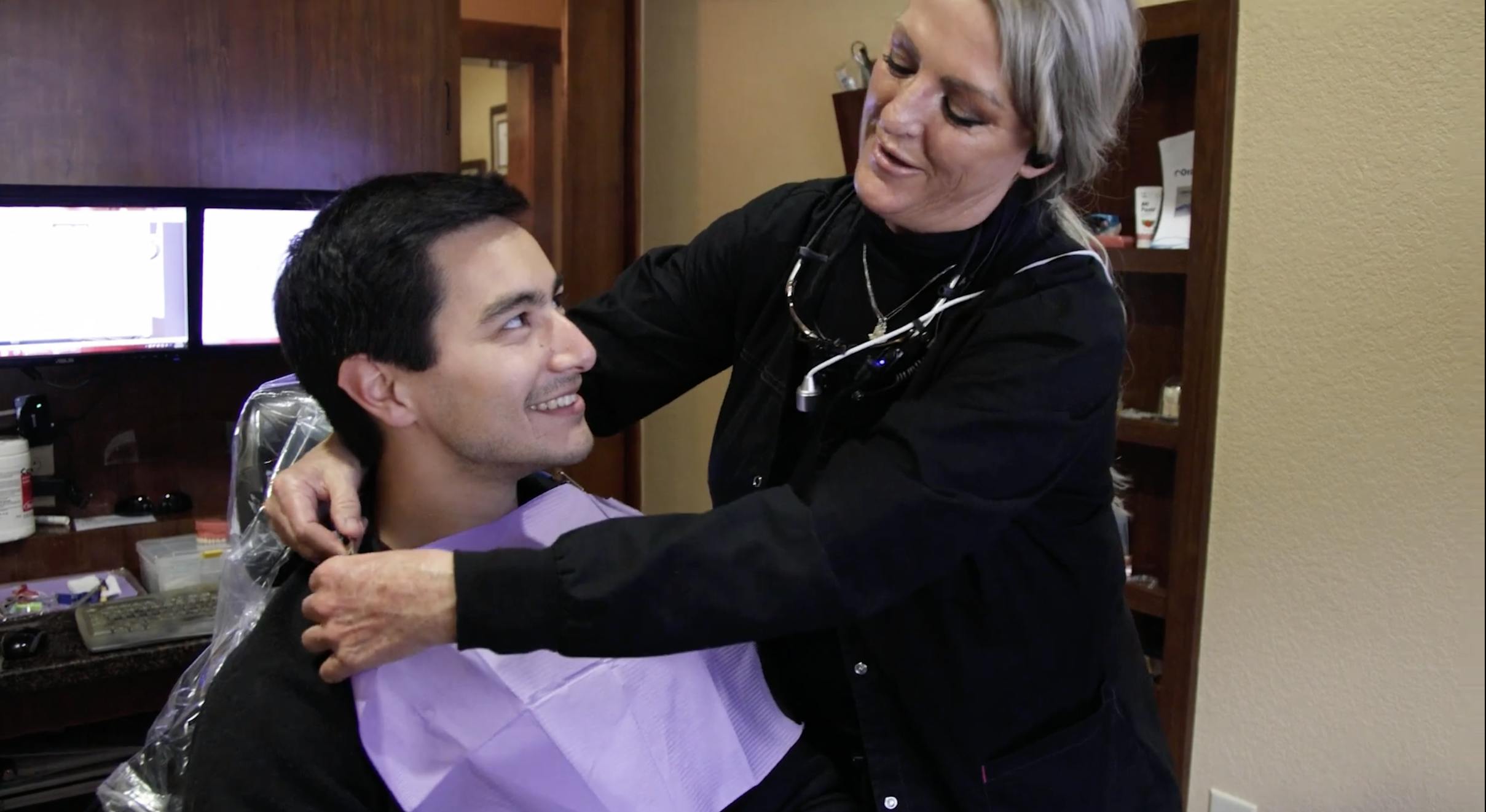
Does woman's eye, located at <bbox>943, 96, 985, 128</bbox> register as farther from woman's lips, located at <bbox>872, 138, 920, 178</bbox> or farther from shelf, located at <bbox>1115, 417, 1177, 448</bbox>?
shelf, located at <bbox>1115, 417, 1177, 448</bbox>

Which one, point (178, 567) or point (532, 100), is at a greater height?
point (532, 100)

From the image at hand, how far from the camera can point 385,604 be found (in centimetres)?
99

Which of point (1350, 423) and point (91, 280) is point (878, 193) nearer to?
point (1350, 423)

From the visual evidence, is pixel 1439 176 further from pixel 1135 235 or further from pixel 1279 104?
pixel 1135 235

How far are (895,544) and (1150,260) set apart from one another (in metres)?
1.36

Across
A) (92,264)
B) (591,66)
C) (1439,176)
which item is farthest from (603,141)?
(1439,176)

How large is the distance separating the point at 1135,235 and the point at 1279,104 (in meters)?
0.38

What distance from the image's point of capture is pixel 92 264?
2.37 m

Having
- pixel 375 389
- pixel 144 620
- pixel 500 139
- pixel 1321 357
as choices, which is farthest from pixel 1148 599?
Result: pixel 500 139

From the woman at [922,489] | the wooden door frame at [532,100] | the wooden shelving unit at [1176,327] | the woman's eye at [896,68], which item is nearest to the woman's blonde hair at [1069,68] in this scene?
the woman at [922,489]

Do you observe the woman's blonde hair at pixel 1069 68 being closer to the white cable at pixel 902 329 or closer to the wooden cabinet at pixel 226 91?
the white cable at pixel 902 329

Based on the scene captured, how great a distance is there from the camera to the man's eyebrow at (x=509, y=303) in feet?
4.33

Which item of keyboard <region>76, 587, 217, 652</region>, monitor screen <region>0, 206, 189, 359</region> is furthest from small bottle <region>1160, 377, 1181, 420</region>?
monitor screen <region>0, 206, 189, 359</region>

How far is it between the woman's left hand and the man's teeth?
37 cm
